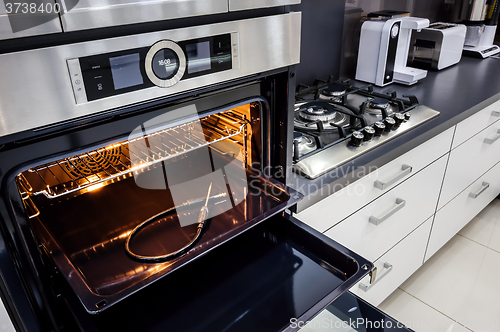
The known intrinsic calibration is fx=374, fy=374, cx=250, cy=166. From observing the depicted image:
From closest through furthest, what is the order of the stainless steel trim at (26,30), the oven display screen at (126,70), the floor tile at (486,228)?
the stainless steel trim at (26,30) < the oven display screen at (126,70) < the floor tile at (486,228)

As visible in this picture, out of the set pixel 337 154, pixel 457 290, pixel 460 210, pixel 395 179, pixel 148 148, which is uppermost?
pixel 148 148

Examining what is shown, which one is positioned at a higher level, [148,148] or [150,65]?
[150,65]

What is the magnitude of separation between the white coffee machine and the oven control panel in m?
1.23

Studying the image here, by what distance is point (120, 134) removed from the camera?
58 centimetres

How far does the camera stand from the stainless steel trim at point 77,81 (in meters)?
0.48

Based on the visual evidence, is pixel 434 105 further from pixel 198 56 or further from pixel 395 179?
pixel 198 56

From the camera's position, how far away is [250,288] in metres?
0.76

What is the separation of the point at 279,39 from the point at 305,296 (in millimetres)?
495

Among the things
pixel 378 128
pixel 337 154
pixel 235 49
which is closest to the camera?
pixel 235 49

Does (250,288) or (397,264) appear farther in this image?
(397,264)

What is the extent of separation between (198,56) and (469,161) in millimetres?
1606

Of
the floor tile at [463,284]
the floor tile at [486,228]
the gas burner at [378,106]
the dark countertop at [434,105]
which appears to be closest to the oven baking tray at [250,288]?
the dark countertop at [434,105]

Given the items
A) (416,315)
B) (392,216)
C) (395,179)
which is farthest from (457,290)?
(395,179)

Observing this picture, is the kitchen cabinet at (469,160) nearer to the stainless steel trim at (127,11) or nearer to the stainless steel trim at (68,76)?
the stainless steel trim at (68,76)
